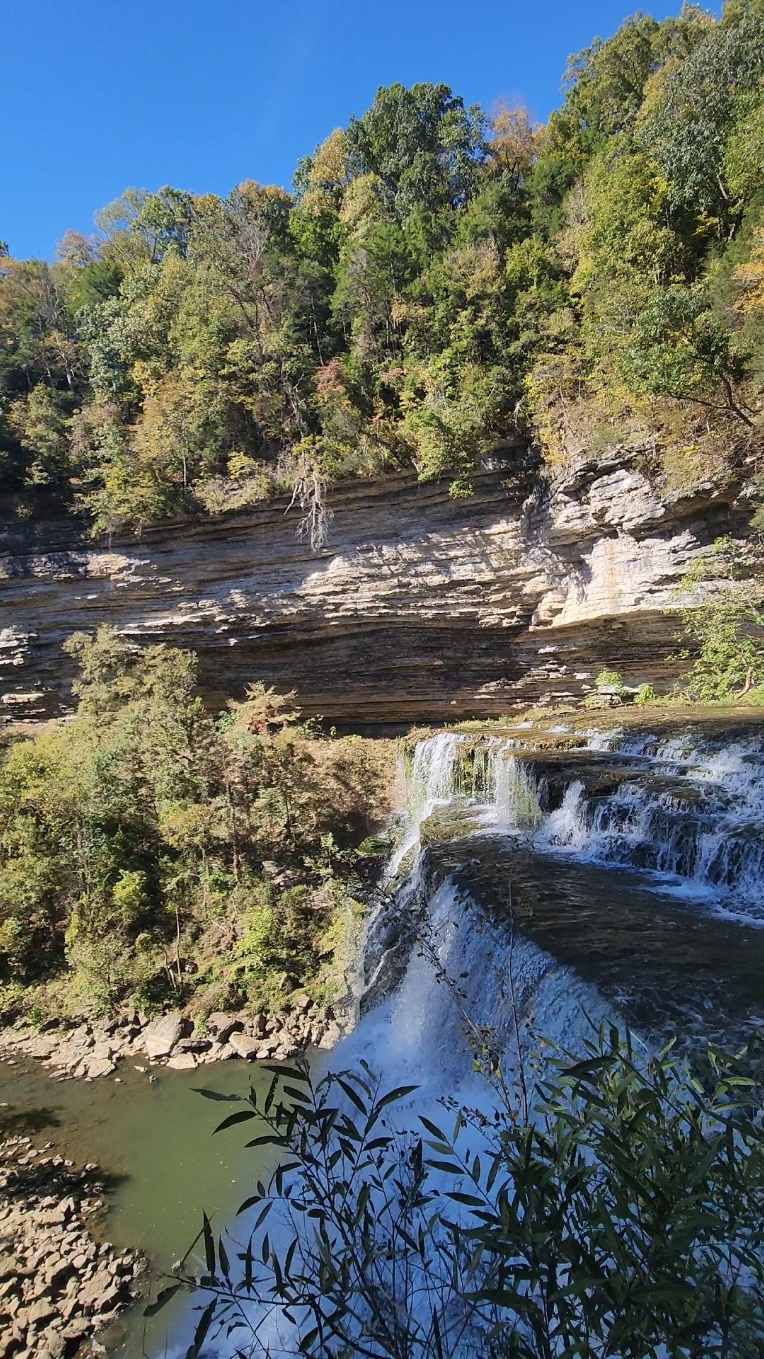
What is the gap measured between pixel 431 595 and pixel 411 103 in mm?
16815

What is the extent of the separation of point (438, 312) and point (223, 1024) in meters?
14.6

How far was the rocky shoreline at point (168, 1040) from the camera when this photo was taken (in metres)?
7.26

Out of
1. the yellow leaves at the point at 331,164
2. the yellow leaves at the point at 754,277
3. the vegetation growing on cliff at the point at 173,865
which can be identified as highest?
the yellow leaves at the point at 331,164

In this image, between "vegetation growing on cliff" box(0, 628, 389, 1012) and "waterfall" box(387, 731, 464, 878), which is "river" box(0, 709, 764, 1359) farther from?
"waterfall" box(387, 731, 464, 878)

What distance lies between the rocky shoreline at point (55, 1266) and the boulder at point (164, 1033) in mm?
1687

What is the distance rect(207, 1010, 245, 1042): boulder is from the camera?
25.1 feet

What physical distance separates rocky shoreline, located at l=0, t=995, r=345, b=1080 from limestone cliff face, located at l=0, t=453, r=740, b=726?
8.86 meters

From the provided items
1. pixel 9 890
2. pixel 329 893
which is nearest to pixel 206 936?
pixel 329 893

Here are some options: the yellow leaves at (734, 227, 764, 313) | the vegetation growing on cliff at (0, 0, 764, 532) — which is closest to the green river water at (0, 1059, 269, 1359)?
the vegetation growing on cliff at (0, 0, 764, 532)

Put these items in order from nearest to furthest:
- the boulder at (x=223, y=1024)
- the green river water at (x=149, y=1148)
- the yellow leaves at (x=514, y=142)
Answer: the green river water at (x=149, y=1148)
the boulder at (x=223, y=1024)
the yellow leaves at (x=514, y=142)

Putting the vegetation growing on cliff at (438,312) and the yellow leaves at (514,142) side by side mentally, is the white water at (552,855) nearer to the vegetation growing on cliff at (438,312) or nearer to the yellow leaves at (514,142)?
the vegetation growing on cliff at (438,312)

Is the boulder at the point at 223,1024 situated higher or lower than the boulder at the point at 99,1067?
higher

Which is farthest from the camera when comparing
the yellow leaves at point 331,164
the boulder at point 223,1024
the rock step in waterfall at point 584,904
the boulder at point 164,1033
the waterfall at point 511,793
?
the yellow leaves at point 331,164


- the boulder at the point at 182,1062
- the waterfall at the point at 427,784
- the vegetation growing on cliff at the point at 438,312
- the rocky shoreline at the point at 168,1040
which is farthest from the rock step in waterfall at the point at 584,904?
the vegetation growing on cliff at the point at 438,312
